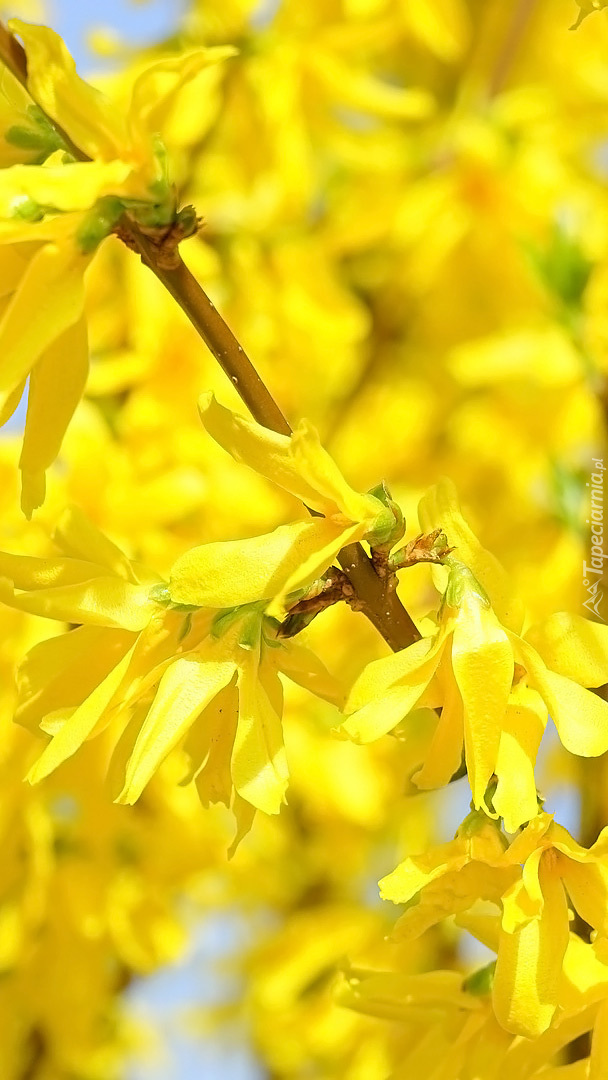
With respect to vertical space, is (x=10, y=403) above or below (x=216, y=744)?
above

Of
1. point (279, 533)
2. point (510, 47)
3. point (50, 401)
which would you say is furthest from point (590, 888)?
point (510, 47)

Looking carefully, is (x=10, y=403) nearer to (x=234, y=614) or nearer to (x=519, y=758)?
(x=234, y=614)

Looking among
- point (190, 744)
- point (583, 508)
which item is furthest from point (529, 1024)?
point (583, 508)

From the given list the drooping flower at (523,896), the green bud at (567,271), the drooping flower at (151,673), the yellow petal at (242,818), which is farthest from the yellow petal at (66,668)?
the green bud at (567,271)

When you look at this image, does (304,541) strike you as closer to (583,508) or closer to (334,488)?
(334,488)

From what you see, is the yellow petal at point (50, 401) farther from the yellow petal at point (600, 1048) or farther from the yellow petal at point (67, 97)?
the yellow petal at point (600, 1048)

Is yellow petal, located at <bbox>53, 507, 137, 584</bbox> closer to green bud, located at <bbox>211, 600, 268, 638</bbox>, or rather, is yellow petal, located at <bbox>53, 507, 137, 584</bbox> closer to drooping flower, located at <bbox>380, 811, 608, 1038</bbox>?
green bud, located at <bbox>211, 600, 268, 638</bbox>

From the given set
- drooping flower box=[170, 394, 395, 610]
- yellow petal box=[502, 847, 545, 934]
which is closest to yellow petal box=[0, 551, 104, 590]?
drooping flower box=[170, 394, 395, 610]
